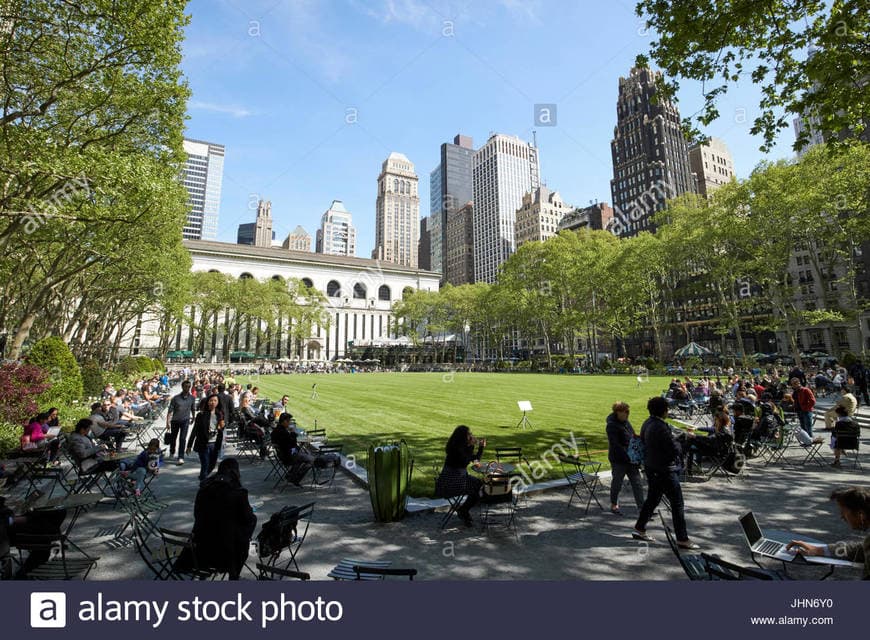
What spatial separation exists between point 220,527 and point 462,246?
16252 cm

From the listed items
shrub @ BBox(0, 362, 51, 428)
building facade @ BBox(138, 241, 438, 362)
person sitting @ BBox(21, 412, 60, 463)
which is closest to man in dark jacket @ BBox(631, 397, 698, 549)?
person sitting @ BBox(21, 412, 60, 463)

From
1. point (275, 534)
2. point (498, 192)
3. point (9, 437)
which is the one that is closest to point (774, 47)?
point (275, 534)

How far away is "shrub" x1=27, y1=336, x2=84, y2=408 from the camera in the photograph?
16.9 metres

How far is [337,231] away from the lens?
188m

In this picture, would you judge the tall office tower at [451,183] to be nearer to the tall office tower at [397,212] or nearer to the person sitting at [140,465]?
the tall office tower at [397,212]

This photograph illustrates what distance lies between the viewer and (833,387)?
69.9 ft

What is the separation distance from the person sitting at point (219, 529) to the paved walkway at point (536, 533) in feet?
3.67

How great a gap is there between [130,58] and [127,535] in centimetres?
1434

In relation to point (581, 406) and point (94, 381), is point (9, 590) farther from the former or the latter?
point (94, 381)

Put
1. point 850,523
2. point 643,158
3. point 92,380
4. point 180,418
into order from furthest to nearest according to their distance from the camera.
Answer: point 643,158 → point 92,380 → point 180,418 → point 850,523

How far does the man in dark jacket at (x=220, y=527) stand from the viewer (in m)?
4.21

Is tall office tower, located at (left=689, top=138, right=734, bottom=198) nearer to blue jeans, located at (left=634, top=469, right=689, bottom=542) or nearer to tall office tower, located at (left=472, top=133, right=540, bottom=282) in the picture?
tall office tower, located at (left=472, top=133, right=540, bottom=282)

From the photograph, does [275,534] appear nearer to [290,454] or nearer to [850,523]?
[290,454]

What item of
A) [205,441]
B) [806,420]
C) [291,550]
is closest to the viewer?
Result: [291,550]
